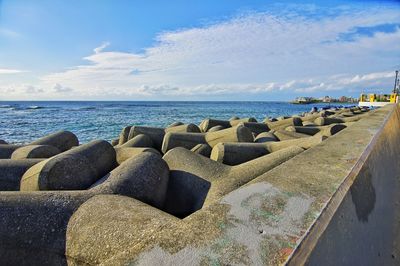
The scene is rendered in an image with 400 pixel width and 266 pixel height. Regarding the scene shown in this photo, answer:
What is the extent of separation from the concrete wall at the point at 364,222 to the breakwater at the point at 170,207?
40mm

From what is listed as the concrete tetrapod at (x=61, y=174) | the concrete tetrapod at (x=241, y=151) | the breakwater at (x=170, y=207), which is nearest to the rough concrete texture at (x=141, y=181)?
the breakwater at (x=170, y=207)

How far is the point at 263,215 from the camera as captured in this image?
3.63ft

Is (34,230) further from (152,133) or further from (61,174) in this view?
(152,133)

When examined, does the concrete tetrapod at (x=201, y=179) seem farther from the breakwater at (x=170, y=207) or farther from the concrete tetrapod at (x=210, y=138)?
the concrete tetrapod at (x=210, y=138)

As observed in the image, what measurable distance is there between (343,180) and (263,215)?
62 cm

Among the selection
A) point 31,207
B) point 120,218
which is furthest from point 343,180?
point 31,207

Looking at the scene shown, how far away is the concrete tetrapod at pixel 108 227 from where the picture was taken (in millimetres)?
1301

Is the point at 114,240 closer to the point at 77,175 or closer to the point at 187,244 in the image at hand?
the point at 187,244

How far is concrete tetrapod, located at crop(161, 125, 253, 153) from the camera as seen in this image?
5262 millimetres

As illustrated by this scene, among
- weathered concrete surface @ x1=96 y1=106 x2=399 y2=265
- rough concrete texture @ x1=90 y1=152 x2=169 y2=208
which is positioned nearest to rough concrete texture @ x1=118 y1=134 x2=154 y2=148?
rough concrete texture @ x1=90 y1=152 x2=169 y2=208

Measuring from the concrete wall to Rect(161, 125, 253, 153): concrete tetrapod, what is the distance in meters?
2.66

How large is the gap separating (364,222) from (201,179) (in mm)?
1485

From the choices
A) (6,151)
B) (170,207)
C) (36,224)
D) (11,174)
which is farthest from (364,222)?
(6,151)

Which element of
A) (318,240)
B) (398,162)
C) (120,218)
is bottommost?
(398,162)
